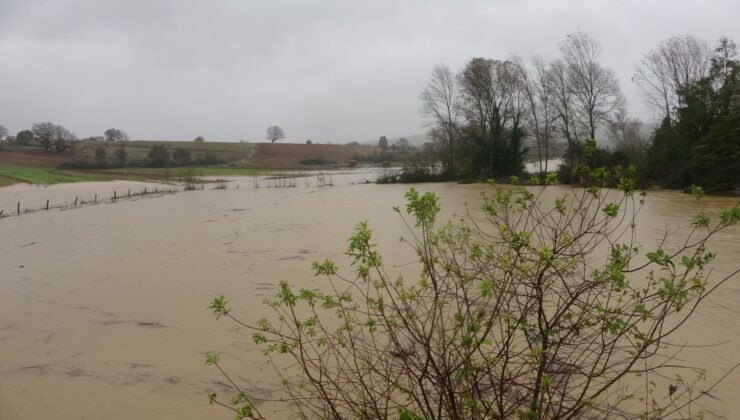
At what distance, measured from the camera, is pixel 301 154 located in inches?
3435

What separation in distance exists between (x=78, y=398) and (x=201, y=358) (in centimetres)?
122

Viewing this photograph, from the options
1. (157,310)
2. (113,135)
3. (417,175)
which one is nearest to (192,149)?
(113,135)

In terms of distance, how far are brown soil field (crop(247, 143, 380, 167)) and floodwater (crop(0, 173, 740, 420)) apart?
6630cm

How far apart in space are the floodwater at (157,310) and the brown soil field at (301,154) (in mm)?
66304

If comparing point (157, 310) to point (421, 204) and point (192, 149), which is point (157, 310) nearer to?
point (421, 204)

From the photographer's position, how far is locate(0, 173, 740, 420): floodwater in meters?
4.27

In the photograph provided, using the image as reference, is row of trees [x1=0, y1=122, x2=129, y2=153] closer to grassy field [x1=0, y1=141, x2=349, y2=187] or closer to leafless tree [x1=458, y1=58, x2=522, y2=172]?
grassy field [x1=0, y1=141, x2=349, y2=187]

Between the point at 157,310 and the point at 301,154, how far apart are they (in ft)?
270

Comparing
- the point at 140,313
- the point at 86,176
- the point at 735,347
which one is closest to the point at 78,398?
the point at 140,313

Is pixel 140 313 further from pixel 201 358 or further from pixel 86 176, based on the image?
pixel 86 176

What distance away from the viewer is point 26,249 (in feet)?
42.0

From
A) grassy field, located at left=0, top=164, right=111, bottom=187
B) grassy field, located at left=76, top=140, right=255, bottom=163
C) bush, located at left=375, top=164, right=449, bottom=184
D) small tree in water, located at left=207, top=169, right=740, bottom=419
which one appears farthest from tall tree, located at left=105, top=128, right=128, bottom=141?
small tree in water, located at left=207, top=169, right=740, bottom=419

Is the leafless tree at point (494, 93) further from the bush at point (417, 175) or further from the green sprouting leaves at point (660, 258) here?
the green sprouting leaves at point (660, 258)

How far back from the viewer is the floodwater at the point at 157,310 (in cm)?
427
